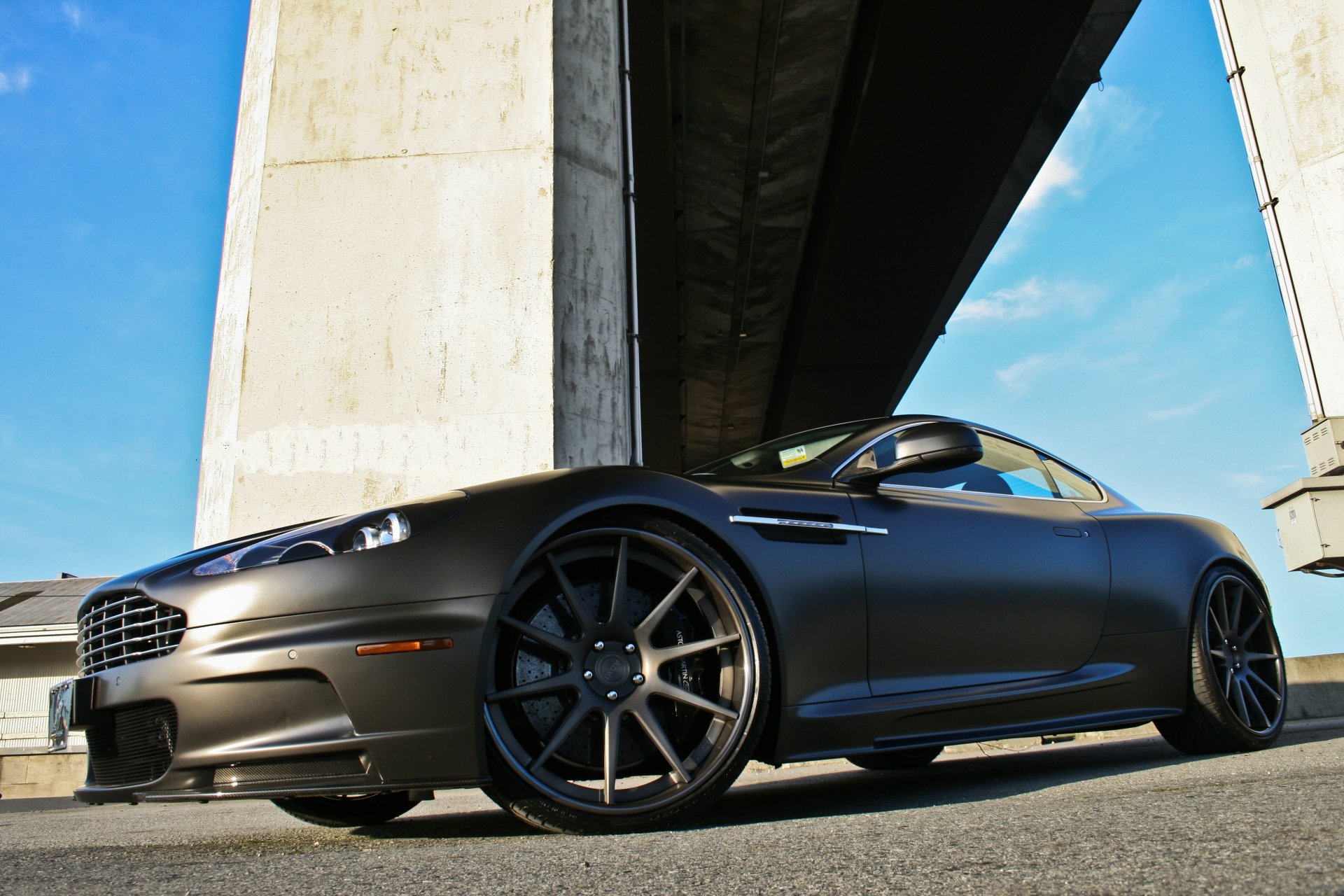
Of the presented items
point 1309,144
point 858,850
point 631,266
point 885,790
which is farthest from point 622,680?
point 1309,144

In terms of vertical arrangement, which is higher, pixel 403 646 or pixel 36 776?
pixel 403 646

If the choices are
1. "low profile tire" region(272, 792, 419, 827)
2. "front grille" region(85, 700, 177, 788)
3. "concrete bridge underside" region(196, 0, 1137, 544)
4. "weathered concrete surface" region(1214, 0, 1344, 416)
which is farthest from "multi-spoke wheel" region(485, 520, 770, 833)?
"weathered concrete surface" region(1214, 0, 1344, 416)

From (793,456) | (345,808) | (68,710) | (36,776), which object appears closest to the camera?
(68,710)

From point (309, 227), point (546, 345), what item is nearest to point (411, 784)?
point (546, 345)

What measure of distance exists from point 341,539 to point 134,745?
2.25 feet

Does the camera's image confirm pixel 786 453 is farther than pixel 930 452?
Yes

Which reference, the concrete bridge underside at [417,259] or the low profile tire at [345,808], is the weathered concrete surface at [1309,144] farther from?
the low profile tire at [345,808]

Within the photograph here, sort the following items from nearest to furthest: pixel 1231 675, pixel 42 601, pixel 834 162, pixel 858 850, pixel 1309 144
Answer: pixel 858 850, pixel 1231 675, pixel 1309 144, pixel 834 162, pixel 42 601

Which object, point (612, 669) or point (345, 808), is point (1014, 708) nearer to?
point (612, 669)

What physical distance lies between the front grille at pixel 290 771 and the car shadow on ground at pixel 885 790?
0.44m

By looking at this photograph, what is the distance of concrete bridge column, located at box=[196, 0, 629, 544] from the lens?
207 inches

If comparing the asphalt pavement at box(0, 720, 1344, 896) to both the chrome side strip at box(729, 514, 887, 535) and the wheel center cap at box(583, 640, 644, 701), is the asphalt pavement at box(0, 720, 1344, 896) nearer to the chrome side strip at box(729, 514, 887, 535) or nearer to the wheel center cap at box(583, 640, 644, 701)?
the wheel center cap at box(583, 640, 644, 701)

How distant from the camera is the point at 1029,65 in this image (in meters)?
12.4

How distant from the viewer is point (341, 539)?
241 centimetres
